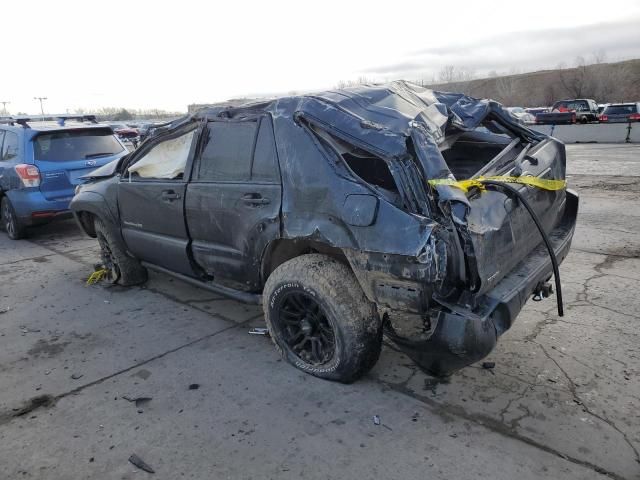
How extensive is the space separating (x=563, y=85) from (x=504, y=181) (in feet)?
250

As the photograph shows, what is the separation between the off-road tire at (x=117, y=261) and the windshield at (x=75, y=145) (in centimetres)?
266

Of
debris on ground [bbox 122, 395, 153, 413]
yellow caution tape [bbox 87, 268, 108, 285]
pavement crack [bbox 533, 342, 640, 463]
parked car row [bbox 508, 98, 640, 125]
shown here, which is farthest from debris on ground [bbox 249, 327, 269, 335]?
parked car row [bbox 508, 98, 640, 125]

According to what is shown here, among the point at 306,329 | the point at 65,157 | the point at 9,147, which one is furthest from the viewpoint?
the point at 9,147

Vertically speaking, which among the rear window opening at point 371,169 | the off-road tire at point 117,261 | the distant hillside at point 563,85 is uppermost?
the distant hillside at point 563,85

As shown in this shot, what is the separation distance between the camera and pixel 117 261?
16.9 feet

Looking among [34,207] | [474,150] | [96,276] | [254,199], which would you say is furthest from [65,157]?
[474,150]

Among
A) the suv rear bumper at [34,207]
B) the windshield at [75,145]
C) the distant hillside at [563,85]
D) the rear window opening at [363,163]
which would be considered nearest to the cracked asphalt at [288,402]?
the rear window opening at [363,163]

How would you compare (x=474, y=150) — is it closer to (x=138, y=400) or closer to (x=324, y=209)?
(x=324, y=209)

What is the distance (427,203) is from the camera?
2734 mm

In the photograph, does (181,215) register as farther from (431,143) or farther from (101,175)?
(431,143)

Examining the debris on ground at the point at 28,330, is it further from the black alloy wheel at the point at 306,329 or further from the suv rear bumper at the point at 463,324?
the suv rear bumper at the point at 463,324

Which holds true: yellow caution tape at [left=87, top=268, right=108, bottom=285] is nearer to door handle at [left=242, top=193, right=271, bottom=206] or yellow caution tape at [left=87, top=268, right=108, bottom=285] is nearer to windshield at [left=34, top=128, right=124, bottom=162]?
windshield at [left=34, top=128, right=124, bottom=162]

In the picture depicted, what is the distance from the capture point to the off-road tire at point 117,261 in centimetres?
506

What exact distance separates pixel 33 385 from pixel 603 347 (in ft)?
13.0
